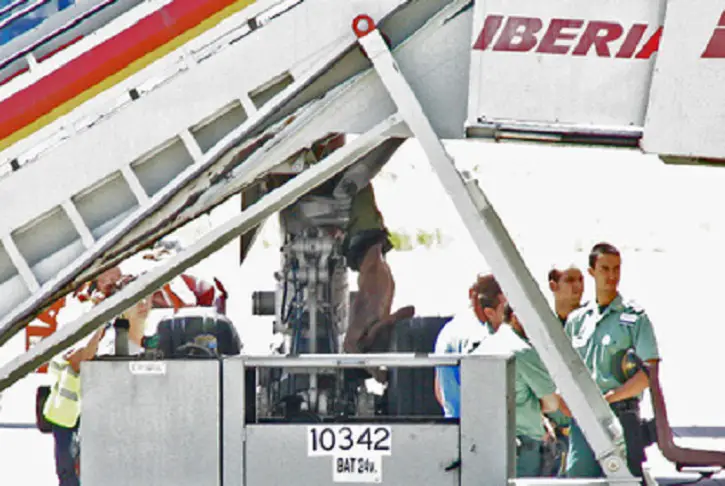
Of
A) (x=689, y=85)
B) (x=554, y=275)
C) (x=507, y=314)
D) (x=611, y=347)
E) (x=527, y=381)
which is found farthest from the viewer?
(x=554, y=275)

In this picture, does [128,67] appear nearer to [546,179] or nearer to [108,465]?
[108,465]

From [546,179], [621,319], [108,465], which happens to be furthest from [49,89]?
[546,179]

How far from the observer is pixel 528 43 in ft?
21.3

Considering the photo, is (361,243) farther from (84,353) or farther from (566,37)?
(566,37)

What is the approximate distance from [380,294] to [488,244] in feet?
11.3

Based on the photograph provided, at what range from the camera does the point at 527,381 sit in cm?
813

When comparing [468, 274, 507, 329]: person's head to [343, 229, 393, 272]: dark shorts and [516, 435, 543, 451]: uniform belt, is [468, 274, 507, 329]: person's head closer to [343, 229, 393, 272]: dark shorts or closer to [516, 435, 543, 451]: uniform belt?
[516, 435, 543, 451]: uniform belt

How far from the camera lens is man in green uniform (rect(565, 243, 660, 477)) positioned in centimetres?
817

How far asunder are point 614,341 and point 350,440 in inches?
89.6

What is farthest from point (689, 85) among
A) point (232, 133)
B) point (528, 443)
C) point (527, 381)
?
point (528, 443)

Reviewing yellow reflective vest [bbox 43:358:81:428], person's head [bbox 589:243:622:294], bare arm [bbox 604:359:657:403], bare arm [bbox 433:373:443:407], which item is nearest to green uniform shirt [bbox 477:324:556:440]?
bare arm [bbox 604:359:657:403]

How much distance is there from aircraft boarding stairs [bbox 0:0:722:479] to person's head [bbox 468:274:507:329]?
1.76 meters

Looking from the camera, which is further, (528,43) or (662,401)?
(662,401)

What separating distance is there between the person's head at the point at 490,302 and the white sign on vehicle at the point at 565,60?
2071 mm
